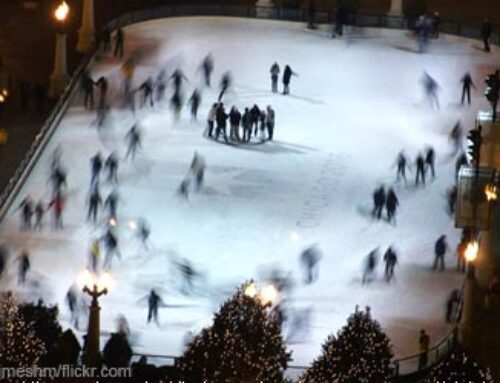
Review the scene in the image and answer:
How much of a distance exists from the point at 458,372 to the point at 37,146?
794 inches

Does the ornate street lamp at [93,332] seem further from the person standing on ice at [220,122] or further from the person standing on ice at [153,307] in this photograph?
the person standing on ice at [220,122]

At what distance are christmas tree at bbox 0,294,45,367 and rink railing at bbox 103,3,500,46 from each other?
2952 cm

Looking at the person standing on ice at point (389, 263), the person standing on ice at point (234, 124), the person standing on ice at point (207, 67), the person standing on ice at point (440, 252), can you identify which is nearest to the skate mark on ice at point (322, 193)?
the person standing on ice at point (234, 124)

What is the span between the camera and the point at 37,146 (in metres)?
75.5

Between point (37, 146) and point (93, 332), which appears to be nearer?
point (93, 332)

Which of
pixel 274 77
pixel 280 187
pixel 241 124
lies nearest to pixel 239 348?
pixel 280 187

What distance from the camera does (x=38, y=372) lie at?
2251 inches

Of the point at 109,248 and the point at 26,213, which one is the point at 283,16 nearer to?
the point at 26,213

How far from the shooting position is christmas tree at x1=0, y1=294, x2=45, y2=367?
5694 centimetres

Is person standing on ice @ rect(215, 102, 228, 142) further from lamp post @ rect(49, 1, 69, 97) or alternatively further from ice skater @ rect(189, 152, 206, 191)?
Answer: lamp post @ rect(49, 1, 69, 97)

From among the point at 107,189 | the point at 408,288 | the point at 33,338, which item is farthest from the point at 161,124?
the point at 33,338

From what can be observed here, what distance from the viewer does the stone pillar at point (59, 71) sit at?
81.2 metres

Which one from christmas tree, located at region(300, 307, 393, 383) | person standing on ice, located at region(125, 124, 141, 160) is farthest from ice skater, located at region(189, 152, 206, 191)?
christmas tree, located at region(300, 307, 393, 383)

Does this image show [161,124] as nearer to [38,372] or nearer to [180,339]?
[180,339]
